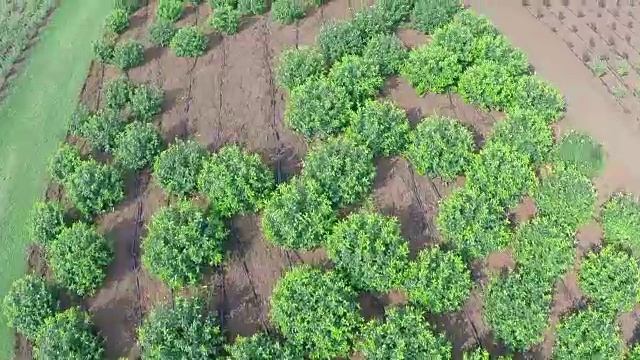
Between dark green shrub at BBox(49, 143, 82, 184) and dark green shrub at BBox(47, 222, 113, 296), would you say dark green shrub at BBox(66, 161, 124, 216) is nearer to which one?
dark green shrub at BBox(49, 143, 82, 184)

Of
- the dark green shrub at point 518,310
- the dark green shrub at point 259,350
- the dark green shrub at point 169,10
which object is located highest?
the dark green shrub at point 169,10

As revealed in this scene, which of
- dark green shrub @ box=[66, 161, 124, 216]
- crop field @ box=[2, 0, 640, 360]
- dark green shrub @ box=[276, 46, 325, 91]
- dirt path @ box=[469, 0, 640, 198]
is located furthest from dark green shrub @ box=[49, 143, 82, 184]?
dirt path @ box=[469, 0, 640, 198]

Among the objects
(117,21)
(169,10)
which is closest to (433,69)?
(169,10)

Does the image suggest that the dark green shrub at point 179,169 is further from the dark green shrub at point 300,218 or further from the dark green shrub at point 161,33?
the dark green shrub at point 161,33

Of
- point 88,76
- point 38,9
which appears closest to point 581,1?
point 88,76

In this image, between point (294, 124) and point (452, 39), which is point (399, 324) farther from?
point (452, 39)

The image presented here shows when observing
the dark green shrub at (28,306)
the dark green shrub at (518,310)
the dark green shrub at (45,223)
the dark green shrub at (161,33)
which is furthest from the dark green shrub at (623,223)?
the dark green shrub at (161,33)

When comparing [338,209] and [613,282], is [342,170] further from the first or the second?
[613,282]
